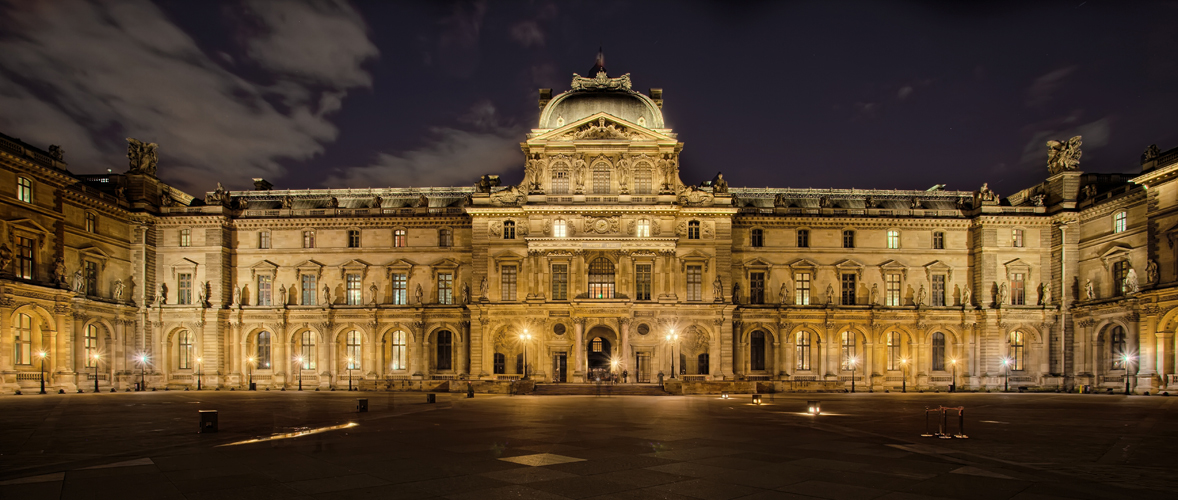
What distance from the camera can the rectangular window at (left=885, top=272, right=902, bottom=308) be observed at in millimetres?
67812

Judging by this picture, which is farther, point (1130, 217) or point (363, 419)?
point (1130, 217)

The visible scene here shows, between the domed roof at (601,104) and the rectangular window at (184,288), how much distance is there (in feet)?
114

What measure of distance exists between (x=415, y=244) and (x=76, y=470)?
52.3m

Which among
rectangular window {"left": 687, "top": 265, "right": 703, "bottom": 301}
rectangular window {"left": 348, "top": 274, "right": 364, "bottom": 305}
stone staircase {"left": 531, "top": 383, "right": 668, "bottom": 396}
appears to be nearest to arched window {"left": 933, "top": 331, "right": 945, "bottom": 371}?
rectangular window {"left": 687, "top": 265, "right": 703, "bottom": 301}

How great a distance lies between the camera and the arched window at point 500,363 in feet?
211

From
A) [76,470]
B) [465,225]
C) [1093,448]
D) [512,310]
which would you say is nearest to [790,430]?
[1093,448]

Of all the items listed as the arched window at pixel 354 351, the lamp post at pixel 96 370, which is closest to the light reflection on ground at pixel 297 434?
the lamp post at pixel 96 370

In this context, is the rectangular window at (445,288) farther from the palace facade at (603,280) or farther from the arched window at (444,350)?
the arched window at (444,350)

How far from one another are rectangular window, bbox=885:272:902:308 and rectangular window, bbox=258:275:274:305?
56004mm

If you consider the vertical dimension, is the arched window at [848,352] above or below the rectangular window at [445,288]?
below

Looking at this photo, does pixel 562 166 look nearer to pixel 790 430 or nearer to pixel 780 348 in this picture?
pixel 780 348

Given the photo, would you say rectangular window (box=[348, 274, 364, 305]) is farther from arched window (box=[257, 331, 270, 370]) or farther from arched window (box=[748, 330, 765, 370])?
arched window (box=[748, 330, 765, 370])

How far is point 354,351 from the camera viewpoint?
68250 millimetres

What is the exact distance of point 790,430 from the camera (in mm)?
25391
